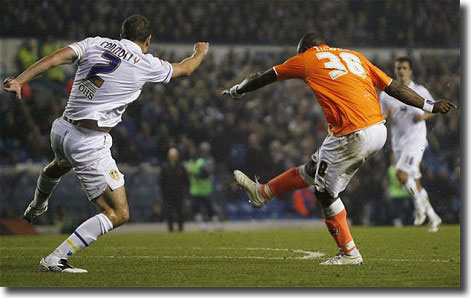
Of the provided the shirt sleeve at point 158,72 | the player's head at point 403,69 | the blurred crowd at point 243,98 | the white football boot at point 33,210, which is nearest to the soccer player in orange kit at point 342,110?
the shirt sleeve at point 158,72

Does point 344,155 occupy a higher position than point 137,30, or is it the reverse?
point 137,30

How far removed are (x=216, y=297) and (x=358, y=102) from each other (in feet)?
6.92

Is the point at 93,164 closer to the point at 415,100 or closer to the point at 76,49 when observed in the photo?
the point at 76,49

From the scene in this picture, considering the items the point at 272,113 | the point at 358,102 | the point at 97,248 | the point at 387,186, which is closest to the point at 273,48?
the point at 272,113

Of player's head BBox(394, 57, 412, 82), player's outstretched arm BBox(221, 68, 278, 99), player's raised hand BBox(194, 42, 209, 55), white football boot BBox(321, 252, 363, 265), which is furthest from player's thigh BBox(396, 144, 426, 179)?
player's raised hand BBox(194, 42, 209, 55)

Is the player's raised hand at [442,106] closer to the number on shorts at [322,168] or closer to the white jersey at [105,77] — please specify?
the number on shorts at [322,168]

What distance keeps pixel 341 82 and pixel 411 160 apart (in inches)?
213

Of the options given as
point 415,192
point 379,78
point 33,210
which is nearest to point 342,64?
point 379,78

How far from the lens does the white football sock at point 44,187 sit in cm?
792

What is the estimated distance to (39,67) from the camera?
21.6ft

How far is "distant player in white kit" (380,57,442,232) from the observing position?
40.8 feet

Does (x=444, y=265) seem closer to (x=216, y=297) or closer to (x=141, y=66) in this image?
(x=216, y=297)

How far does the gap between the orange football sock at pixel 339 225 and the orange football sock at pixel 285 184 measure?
0.72 meters

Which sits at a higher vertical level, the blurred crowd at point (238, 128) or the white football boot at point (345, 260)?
the blurred crowd at point (238, 128)
